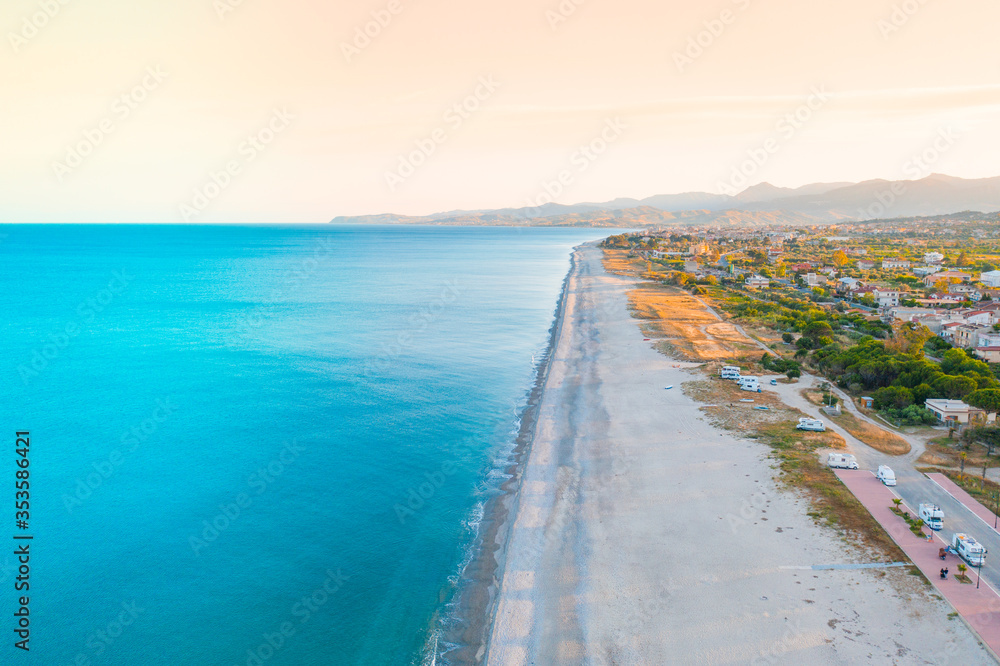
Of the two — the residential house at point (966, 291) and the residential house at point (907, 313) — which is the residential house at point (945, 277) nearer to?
the residential house at point (966, 291)

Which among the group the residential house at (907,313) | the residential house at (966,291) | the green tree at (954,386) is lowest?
the residential house at (966,291)

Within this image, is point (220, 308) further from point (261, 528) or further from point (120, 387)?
point (261, 528)

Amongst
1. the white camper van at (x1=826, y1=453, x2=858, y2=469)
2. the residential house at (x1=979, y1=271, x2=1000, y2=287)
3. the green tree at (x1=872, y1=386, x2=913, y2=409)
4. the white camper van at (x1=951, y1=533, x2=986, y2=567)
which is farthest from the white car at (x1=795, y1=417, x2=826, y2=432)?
the residential house at (x1=979, y1=271, x2=1000, y2=287)

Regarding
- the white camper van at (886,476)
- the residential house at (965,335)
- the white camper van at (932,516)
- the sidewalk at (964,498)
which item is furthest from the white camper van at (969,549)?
the residential house at (965,335)

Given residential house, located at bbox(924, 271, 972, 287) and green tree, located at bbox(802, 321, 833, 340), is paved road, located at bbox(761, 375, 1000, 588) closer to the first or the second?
green tree, located at bbox(802, 321, 833, 340)

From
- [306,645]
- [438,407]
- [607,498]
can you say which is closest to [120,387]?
[438,407]

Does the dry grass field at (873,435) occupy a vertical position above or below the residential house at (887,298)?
below
